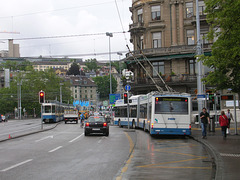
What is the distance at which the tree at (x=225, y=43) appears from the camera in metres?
16.6

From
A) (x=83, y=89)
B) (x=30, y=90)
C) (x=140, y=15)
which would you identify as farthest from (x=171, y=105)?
(x=83, y=89)

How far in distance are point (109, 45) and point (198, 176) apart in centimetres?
6031

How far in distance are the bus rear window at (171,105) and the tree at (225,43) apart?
3452 mm

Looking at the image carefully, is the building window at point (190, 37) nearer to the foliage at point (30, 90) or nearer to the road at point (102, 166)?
the road at point (102, 166)

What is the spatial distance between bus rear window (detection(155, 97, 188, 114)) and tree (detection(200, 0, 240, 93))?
345 centimetres

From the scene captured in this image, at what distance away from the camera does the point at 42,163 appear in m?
12.9

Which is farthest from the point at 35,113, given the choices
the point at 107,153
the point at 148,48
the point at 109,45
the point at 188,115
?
the point at 107,153

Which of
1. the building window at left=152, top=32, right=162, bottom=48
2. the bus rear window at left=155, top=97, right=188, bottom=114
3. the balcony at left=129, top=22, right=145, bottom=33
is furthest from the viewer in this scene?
the balcony at left=129, top=22, right=145, bottom=33

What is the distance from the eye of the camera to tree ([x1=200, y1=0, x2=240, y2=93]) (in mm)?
16594

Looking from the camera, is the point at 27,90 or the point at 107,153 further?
the point at 27,90

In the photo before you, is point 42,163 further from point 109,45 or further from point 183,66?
point 109,45

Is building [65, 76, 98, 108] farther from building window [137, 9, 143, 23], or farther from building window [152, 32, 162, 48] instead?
building window [152, 32, 162, 48]

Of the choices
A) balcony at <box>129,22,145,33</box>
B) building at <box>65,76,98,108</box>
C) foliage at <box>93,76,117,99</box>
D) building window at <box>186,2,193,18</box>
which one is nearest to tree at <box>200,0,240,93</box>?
building window at <box>186,2,193,18</box>

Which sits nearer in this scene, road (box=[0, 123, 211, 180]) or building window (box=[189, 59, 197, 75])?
road (box=[0, 123, 211, 180])
